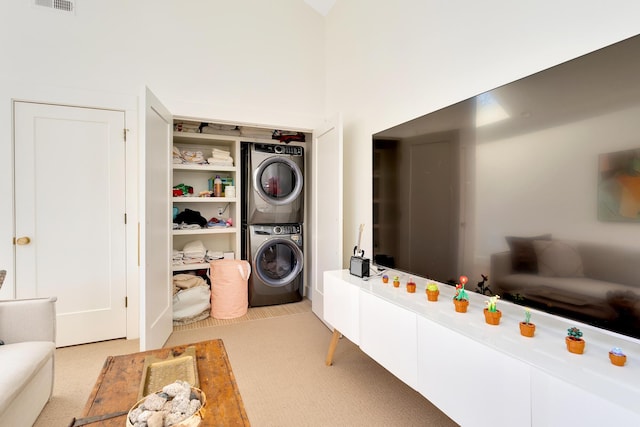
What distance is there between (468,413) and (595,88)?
1218mm

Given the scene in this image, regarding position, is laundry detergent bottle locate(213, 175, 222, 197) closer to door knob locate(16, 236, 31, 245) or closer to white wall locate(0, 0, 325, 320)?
white wall locate(0, 0, 325, 320)

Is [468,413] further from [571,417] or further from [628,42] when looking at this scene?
[628,42]

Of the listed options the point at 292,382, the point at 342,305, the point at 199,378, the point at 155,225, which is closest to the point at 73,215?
the point at 155,225

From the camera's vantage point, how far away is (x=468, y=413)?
108cm

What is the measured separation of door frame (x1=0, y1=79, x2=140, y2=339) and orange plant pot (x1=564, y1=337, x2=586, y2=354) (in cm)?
308

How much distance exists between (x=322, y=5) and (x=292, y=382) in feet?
12.3

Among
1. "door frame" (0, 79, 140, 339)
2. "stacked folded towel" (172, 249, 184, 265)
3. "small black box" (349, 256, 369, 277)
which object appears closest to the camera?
"small black box" (349, 256, 369, 277)

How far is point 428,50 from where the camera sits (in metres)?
1.88

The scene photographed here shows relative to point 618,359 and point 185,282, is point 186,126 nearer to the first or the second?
point 185,282

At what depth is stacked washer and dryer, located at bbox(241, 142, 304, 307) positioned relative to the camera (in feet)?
11.2

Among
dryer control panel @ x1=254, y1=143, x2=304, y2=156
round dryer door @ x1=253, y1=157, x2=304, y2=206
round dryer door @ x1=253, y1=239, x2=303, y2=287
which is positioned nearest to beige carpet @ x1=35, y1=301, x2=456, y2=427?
round dryer door @ x1=253, y1=239, x2=303, y2=287

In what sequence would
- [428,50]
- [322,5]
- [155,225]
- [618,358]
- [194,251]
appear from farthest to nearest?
[194,251], [322,5], [155,225], [428,50], [618,358]

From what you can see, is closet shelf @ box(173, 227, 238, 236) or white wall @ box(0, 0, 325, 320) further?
closet shelf @ box(173, 227, 238, 236)

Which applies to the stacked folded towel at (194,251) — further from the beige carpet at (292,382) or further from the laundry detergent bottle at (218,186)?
the beige carpet at (292,382)
